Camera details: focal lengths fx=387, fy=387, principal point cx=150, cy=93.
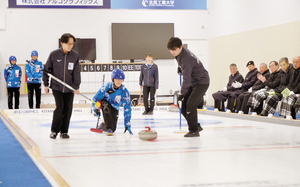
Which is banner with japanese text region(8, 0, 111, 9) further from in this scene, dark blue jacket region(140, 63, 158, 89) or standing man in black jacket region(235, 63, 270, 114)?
standing man in black jacket region(235, 63, 270, 114)

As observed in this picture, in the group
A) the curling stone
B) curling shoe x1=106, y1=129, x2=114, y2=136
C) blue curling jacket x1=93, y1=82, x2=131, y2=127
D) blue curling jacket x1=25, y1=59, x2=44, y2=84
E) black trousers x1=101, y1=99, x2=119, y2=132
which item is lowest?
curling shoe x1=106, y1=129, x2=114, y2=136

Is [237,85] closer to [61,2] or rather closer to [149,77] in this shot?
[149,77]

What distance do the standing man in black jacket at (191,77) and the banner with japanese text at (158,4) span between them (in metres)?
8.03

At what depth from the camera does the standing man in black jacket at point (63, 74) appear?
4.39m

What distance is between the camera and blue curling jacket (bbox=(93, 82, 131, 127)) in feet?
15.3

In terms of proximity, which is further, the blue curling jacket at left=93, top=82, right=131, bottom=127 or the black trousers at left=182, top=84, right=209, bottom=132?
the blue curling jacket at left=93, top=82, right=131, bottom=127

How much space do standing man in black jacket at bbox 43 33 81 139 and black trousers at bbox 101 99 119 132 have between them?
0.47 metres

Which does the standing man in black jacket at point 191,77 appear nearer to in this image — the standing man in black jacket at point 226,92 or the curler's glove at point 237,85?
the curler's glove at point 237,85

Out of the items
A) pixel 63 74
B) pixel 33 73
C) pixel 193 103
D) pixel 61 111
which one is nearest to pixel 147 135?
pixel 193 103

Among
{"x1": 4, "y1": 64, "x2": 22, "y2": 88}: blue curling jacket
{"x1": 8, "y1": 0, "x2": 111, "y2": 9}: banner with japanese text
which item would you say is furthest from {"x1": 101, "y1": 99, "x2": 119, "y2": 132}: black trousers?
{"x1": 8, "y1": 0, "x2": 111, "y2": 9}: banner with japanese text

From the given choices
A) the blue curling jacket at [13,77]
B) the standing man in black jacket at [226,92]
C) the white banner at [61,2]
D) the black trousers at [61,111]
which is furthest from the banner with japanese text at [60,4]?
the black trousers at [61,111]

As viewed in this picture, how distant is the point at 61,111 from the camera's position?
174 inches

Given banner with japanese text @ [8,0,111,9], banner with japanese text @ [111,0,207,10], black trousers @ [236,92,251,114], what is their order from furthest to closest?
banner with japanese text @ [111,0,207,10] → banner with japanese text @ [8,0,111,9] → black trousers @ [236,92,251,114]

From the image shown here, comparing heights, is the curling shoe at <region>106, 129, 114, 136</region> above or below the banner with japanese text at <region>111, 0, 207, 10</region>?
below
